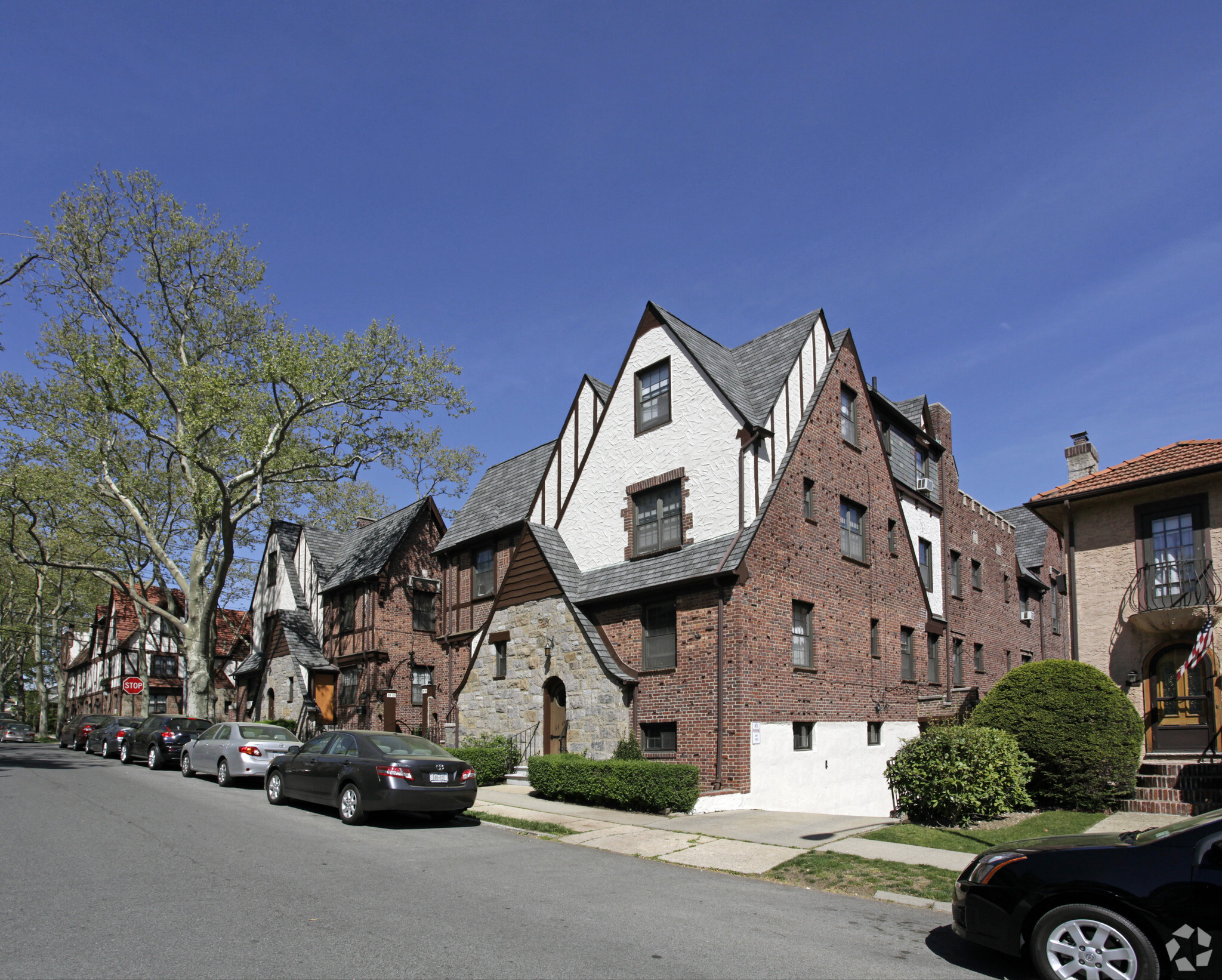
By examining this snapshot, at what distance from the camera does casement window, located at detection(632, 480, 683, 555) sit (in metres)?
19.9

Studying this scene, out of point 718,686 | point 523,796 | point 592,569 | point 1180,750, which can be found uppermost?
point 592,569

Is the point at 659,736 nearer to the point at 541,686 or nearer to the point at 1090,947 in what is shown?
the point at 541,686

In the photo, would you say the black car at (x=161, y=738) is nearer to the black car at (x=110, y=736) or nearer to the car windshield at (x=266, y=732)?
the black car at (x=110, y=736)

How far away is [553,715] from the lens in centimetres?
2050

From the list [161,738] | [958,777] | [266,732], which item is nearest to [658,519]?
[958,777]

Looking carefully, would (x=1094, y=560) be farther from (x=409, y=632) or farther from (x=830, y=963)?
(x=409, y=632)

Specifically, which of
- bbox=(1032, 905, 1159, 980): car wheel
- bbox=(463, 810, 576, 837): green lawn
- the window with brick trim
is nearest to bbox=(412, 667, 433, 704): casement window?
bbox=(463, 810, 576, 837): green lawn

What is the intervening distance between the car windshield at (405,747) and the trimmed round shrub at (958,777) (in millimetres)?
7036

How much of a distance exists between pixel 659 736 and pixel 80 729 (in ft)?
89.0

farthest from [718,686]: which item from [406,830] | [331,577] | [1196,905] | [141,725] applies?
[331,577]

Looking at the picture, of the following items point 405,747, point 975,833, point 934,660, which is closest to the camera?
point 975,833

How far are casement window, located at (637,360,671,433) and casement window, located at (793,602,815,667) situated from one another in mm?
5300

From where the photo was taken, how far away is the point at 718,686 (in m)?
17.0

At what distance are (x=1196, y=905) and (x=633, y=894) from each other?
4.98 meters
